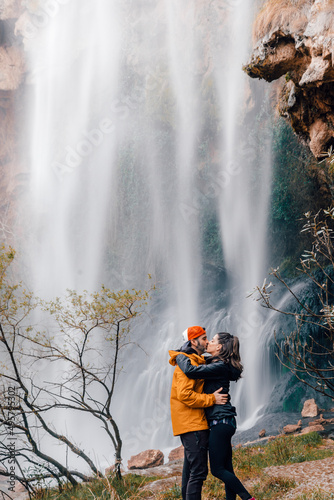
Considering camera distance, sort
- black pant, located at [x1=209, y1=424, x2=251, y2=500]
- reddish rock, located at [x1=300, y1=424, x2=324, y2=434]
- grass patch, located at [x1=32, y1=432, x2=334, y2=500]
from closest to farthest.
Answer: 1. black pant, located at [x1=209, y1=424, x2=251, y2=500]
2. grass patch, located at [x1=32, y1=432, x2=334, y2=500]
3. reddish rock, located at [x1=300, y1=424, x2=324, y2=434]

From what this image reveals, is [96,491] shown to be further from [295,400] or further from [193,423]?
[295,400]

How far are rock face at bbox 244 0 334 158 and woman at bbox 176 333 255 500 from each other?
412 centimetres

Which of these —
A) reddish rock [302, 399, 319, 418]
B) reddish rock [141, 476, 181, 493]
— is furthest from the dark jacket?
reddish rock [302, 399, 319, 418]

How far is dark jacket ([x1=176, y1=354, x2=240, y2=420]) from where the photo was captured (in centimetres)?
322

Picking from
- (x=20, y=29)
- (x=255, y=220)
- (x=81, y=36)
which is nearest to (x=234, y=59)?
(x=255, y=220)

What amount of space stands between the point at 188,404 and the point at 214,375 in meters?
0.30

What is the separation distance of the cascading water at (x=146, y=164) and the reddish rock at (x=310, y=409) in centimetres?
512

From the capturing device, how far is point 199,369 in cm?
323

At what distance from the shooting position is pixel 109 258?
90.6 ft

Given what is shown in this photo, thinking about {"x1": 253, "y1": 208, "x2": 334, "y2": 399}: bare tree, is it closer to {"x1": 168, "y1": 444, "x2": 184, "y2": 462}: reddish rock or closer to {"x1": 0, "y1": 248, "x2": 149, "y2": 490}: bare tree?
{"x1": 0, "y1": 248, "x2": 149, "y2": 490}: bare tree

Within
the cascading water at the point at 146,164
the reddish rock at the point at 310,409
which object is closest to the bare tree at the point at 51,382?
the reddish rock at the point at 310,409

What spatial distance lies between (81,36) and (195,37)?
9.47 meters

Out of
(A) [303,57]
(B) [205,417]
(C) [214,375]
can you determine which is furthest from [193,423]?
(A) [303,57]

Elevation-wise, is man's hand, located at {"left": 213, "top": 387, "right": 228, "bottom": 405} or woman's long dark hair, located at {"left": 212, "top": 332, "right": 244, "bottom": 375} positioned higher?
woman's long dark hair, located at {"left": 212, "top": 332, "right": 244, "bottom": 375}
